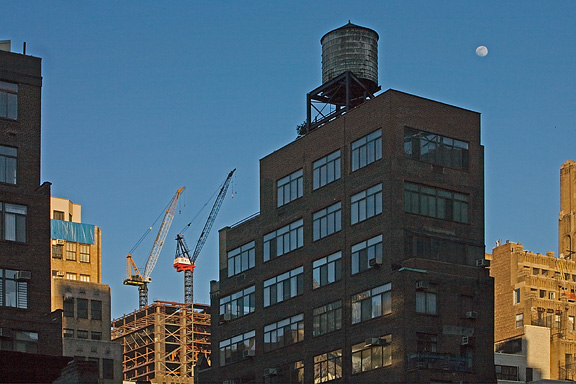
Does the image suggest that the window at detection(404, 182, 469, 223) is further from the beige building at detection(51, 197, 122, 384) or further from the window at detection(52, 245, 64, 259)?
the window at detection(52, 245, 64, 259)

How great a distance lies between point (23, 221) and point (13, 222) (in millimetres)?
590

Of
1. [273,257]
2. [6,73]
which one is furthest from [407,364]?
[6,73]

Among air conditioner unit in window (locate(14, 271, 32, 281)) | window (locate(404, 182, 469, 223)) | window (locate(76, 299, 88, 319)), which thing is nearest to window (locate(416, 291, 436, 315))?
window (locate(404, 182, 469, 223))

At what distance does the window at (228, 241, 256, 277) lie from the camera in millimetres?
108500

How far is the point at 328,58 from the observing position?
107m

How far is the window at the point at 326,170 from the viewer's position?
98812 millimetres

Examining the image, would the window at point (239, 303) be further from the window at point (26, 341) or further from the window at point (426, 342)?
the window at point (26, 341)

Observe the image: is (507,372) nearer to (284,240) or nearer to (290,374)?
(284,240)

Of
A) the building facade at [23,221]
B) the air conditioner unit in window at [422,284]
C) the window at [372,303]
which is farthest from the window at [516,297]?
the building facade at [23,221]

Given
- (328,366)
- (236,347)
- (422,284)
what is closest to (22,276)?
(422,284)

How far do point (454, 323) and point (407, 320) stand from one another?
15.4 ft

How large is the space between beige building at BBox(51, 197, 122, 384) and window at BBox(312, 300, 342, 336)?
20.8 meters

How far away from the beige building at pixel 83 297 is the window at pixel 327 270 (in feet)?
70.5

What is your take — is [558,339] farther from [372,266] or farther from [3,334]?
[3,334]
